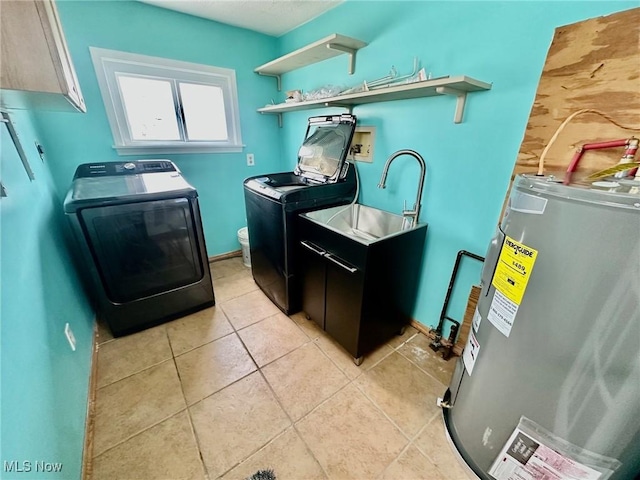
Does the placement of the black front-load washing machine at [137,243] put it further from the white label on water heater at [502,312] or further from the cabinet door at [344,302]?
the white label on water heater at [502,312]

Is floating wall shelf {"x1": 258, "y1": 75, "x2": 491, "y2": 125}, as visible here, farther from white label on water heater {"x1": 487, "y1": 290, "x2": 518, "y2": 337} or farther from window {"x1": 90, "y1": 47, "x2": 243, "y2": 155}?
window {"x1": 90, "y1": 47, "x2": 243, "y2": 155}

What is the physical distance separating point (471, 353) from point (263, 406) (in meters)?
1.04

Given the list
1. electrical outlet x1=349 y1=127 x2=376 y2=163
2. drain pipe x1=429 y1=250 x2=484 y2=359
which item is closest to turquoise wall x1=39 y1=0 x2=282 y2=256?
electrical outlet x1=349 y1=127 x2=376 y2=163

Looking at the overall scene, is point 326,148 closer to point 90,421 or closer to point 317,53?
point 317,53

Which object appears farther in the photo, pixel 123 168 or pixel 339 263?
pixel 123 168

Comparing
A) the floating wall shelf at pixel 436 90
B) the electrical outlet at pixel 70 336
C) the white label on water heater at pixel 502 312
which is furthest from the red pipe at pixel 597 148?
the electrical outlet at pixel 70 336

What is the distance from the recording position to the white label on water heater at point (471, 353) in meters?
1.01

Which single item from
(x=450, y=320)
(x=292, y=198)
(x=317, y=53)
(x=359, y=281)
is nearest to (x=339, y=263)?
(x=359, y=281)

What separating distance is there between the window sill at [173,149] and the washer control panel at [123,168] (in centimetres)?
16

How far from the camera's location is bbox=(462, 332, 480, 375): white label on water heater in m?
1.01

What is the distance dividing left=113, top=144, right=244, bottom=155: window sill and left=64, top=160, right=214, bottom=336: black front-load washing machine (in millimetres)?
216

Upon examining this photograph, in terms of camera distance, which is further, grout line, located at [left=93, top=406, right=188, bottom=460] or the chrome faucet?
the chrome faucet

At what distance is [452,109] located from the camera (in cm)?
139

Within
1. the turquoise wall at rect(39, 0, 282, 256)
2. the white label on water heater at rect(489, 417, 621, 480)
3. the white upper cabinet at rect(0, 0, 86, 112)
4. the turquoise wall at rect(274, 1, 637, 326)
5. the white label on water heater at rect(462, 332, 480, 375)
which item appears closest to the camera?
the white upper cabinet at rect(0, 0, 86, 112)
